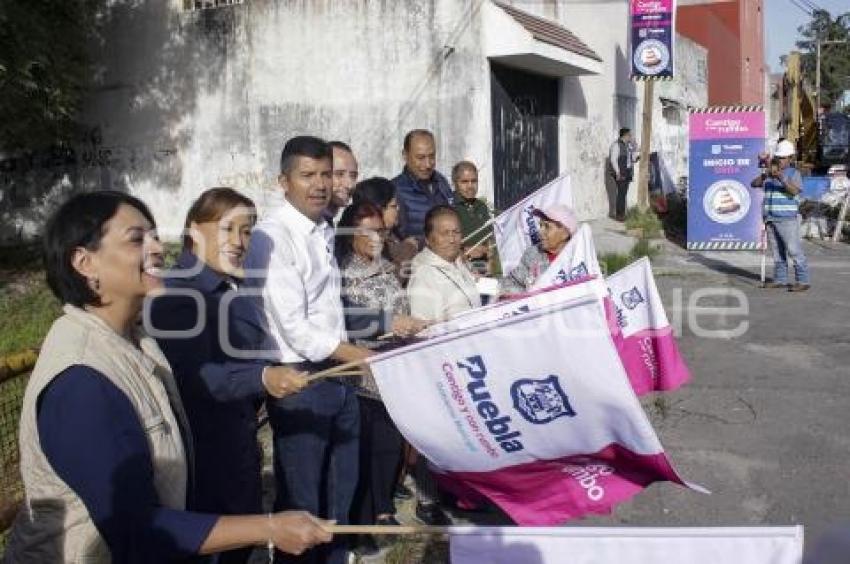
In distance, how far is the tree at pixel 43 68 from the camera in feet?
38.6

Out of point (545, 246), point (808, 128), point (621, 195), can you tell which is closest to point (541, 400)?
point (545, 246)

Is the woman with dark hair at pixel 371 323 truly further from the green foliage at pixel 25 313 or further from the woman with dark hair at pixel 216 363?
the green foliage at pixel 25 313

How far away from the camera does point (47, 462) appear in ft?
6.24

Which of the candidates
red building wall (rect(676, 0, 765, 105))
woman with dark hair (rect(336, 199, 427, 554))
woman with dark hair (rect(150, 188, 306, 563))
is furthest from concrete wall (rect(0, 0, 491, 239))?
red building wall (rect(676, 0, 765, 105))

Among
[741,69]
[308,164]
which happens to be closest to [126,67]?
[308,164]

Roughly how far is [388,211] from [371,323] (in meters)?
0.93

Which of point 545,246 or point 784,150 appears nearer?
point 545,246

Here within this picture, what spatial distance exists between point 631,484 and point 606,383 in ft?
1.70

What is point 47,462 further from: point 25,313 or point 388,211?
point 25,313

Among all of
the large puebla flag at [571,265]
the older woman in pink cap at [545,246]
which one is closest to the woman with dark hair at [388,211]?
the older woman in pink cap at [545,246]

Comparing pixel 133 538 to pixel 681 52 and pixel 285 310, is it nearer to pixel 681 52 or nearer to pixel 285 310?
pixel 285 310

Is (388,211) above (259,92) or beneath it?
beneath

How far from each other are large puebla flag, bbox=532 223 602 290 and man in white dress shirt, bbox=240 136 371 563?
5.24 feet

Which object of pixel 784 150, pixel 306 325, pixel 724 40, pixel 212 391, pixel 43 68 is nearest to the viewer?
pixel 212 391
